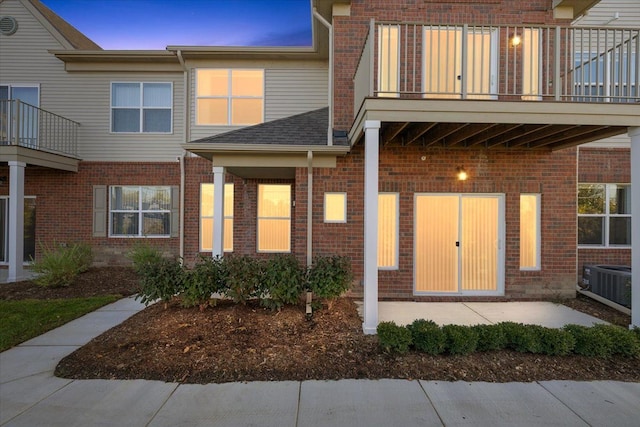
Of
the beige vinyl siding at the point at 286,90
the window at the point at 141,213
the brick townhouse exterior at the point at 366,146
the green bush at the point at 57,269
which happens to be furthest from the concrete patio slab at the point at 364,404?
the window at the point at 141,213

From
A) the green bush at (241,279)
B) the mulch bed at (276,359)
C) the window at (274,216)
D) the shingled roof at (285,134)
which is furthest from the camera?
the window at (274,216)

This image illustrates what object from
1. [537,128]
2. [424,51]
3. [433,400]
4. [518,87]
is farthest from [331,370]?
[518,87]

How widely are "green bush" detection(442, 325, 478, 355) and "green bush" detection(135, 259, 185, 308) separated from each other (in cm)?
409

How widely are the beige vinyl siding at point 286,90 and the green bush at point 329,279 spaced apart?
5.84m

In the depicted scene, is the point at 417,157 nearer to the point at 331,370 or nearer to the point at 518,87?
the point at 518,87

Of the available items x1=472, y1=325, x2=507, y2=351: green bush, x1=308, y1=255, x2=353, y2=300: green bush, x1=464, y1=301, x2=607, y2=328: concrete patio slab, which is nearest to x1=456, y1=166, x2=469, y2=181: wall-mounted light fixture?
x1=464, y1=301, x2=607, y2=328: concrete patio slab

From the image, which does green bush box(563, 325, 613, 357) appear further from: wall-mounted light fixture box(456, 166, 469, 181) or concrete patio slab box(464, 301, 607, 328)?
wall-mounted light fixture box(456, 166, 469, 181)

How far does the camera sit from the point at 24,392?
12.6ft

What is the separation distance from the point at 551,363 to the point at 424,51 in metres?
5.79

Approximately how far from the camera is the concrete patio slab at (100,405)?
130 inches

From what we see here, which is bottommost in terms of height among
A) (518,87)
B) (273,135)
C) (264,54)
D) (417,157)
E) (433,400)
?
(433,400)

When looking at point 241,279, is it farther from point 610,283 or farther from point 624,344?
point 610,283

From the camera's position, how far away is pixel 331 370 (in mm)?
4199

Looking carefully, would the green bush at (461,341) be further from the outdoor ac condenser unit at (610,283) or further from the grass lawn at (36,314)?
the grass lawn at (36,314)
